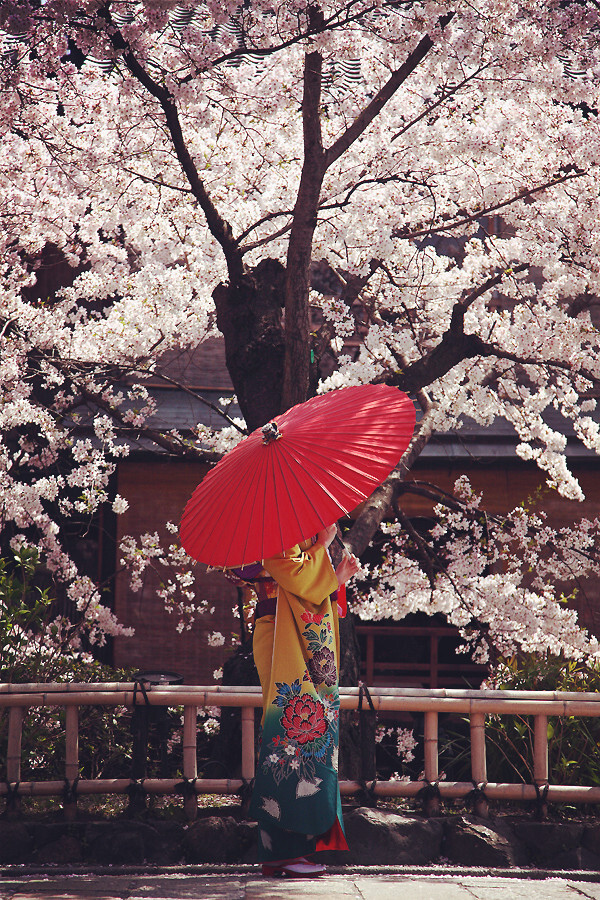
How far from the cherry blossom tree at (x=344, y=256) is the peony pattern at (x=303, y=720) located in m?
2.79

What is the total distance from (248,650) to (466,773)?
6.68 feet

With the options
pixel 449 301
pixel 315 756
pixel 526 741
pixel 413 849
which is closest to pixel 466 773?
pixel 526 741

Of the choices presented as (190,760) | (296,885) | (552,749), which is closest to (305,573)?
(296,885)

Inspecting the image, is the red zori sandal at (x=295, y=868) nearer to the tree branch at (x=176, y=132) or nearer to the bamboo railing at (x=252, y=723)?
the bamboo railing at (x=252, y=723)

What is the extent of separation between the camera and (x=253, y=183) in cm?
848

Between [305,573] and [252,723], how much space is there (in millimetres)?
1481

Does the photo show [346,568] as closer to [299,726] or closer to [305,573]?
[305,573]

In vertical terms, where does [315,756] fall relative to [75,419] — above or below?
below

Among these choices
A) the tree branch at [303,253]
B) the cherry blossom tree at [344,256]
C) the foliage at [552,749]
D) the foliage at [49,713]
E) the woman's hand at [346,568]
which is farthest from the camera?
the cherry blossom tree at [344,256]

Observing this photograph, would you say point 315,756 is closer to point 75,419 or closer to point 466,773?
point 466,773

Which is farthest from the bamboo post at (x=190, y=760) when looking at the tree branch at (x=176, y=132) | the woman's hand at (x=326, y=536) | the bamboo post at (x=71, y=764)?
the tree branch at (x=176, y=132)

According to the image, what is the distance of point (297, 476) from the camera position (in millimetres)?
3539

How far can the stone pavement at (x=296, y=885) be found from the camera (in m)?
3.63

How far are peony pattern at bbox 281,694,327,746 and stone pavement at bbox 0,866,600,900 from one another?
655 millimetres
